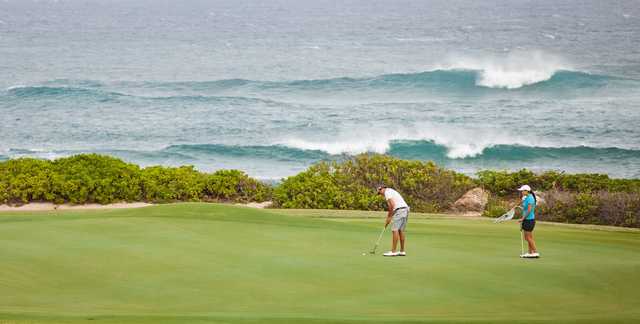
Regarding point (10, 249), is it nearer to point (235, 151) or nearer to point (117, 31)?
point (235, 151)

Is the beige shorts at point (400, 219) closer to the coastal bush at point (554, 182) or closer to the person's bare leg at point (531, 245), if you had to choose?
the person's bare leg at point (531, 245)

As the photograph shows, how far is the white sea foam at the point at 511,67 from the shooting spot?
6750cm

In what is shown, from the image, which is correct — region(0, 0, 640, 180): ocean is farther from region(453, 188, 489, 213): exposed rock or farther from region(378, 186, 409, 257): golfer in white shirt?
region(378, 186, 409, 257): golfer in white shirt

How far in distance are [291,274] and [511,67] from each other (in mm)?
61005

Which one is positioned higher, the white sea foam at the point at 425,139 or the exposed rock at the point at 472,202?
the white sea foam at the point at 425,139

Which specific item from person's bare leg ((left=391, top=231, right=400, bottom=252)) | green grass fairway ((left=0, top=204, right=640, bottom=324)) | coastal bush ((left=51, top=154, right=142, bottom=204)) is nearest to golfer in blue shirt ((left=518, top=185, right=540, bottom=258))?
green grass fairway ((left=0, top=204, right=640, bottom=324))

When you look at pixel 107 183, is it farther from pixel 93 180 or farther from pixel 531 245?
pixel 531 245

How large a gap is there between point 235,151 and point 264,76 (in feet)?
85.6

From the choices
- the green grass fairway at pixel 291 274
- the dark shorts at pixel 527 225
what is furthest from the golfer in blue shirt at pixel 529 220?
the green grass fairway at pixel 291 274

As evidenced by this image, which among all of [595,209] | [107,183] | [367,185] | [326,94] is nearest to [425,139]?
[326,94]

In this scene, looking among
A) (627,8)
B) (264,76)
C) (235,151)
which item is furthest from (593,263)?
(627,8)

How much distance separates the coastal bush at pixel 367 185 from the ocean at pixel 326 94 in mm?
2395

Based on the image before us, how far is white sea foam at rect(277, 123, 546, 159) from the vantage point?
46.8 m

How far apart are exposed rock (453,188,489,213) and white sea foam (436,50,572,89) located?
133 feet
